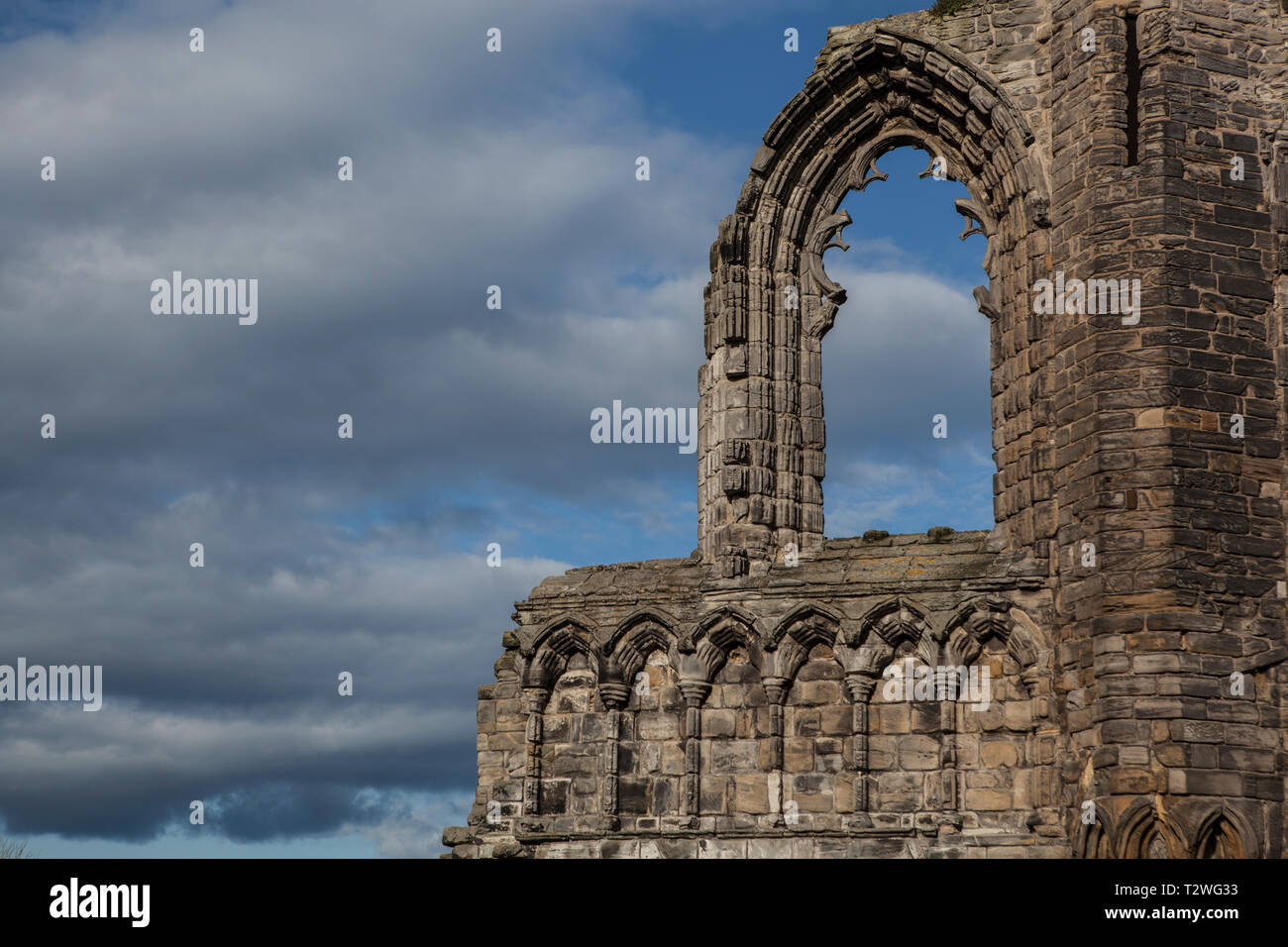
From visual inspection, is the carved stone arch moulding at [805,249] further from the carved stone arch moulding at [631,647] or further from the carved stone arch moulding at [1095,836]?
the carved stone arch moulding at [1095,836]

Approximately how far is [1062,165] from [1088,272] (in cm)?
159

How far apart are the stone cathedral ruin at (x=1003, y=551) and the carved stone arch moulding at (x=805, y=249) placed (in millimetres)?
40

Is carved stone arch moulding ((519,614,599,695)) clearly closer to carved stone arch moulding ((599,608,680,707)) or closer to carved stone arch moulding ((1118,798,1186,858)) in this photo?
carved stone arch moulding ((599,608,680,707))

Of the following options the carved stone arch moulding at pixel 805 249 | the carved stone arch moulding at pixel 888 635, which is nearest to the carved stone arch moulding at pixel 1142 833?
the carved stone arch moulding at pixel 888 635

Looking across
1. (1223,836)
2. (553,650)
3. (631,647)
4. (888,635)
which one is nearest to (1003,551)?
(888,635)

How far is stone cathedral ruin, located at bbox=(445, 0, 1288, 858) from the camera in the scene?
66.7 ft

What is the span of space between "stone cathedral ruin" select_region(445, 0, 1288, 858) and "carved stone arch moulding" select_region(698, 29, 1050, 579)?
40mm

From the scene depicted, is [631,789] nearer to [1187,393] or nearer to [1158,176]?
[1187,393]

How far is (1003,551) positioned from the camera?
22.4 m

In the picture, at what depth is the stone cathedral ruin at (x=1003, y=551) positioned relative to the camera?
20.3m

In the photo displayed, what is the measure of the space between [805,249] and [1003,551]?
4.88 metres

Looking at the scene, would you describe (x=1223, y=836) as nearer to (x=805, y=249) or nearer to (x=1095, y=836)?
(x=1095, y=836)

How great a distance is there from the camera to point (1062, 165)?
2245 centimetres
